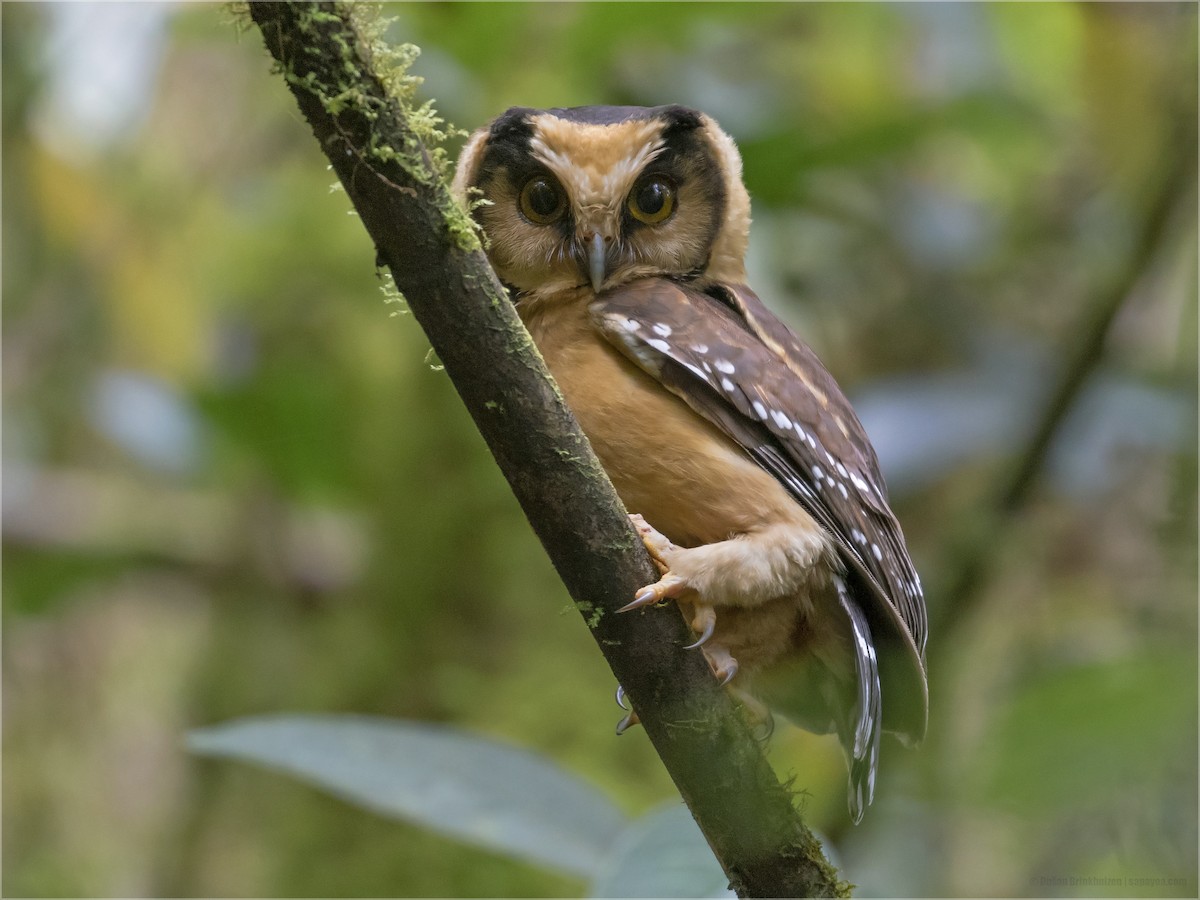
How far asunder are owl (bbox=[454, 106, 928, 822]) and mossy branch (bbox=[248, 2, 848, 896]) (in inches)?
7.4

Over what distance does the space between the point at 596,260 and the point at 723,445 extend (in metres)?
0.49

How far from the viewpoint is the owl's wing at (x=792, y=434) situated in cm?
221

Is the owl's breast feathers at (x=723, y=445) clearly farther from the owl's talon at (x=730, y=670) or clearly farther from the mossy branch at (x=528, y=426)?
the mossy branch at (x=528, y=426)

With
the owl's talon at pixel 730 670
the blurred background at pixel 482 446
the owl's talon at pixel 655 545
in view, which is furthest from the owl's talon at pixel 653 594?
the blurred background at pixel 482 446

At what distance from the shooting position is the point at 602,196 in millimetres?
2500

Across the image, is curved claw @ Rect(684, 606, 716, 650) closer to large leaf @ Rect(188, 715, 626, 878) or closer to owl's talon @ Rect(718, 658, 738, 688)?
owl's talon @ Rect(718, 658, 738, 688)

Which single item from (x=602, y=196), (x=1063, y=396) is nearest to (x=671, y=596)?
(x=602, y=196)

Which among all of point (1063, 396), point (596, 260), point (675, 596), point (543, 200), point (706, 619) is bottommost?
point (1063, 396)

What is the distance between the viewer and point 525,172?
2576mm

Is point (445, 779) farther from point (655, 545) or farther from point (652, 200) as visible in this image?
point (652, 200)

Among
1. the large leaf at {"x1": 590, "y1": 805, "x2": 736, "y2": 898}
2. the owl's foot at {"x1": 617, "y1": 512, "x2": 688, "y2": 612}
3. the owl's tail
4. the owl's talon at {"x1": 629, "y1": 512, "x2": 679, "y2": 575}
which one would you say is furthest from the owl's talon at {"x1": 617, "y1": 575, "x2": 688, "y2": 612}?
the large leaf at {"x1": 590, "y1": 805, "x2": 736, "y2": 898}

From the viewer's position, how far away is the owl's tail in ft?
6.88

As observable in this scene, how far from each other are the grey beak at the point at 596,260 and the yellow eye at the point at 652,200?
16 centimetres

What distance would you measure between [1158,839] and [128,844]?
4.17 m
